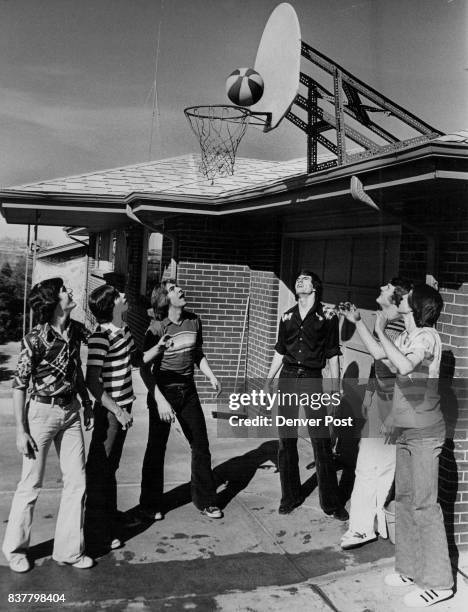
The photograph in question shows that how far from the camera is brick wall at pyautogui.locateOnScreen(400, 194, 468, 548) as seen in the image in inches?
151

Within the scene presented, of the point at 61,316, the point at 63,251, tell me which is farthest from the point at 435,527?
the point at 63,251

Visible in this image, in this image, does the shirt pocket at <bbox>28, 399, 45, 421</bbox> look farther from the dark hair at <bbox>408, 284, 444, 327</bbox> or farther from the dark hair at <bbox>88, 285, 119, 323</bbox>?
the dark hair at <bbox>408, 284, 444, 327</bbox>

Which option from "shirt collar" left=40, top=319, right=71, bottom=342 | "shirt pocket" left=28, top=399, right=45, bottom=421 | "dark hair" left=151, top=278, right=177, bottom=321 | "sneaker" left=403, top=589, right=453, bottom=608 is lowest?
"sneaker" left=403, top=589, right=453, bottom=608

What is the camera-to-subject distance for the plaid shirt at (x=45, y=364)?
3.48m

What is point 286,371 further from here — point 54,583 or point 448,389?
point 54,583

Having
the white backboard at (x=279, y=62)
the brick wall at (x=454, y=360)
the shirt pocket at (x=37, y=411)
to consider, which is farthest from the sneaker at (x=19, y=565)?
the white backboard at (x=279, y=62)

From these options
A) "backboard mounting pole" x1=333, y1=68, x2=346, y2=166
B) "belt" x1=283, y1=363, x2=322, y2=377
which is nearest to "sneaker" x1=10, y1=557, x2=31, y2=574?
"belt" x1=283, y1=363, x2=322, y2=377

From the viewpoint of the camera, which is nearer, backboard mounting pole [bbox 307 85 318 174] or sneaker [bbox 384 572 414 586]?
sneaker [bbox 384 572 414 586]

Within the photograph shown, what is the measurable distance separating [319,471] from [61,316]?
2.18m

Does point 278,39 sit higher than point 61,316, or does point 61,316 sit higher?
point 278,39

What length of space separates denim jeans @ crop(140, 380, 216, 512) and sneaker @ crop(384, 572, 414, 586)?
141 cm

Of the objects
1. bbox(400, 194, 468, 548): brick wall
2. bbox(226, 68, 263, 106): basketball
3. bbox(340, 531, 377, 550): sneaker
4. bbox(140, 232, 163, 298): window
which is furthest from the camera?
bbox(140, 232, 163, 298): window

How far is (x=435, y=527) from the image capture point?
3.38 metres
